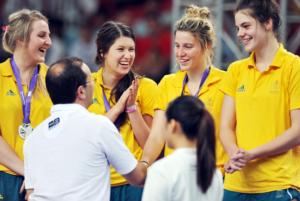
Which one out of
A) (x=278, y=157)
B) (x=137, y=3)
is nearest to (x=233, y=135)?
(x=278, y=157)

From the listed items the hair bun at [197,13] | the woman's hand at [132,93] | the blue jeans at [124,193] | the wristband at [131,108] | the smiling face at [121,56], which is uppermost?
the hair bun at [197,13]

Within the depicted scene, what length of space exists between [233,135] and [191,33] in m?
0.79

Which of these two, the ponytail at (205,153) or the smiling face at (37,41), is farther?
the smiling face at (37,41)

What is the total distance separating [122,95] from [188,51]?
0.51 metres

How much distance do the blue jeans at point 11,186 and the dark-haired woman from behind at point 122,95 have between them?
2.10 feet

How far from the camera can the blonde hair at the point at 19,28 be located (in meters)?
6.80

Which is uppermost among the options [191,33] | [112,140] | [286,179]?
[191,33]

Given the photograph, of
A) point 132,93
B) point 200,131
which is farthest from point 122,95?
point 200,131

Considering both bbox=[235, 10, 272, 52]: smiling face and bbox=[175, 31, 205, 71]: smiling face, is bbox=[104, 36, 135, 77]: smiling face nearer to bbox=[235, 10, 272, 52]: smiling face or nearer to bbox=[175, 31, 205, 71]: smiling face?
bbox=[175, 31, 205, 71]: smiling face

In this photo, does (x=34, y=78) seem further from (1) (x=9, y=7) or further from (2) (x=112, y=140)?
(1) (x=9, y=7)

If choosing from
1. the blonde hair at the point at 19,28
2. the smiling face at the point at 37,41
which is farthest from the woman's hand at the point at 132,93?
the blonde hair at the point at 19,28

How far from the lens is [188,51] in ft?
21.5

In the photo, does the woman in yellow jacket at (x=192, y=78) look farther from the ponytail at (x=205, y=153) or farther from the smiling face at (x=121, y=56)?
the ponytail at (x=205, y=153)

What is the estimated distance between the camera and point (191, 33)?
657 cm
